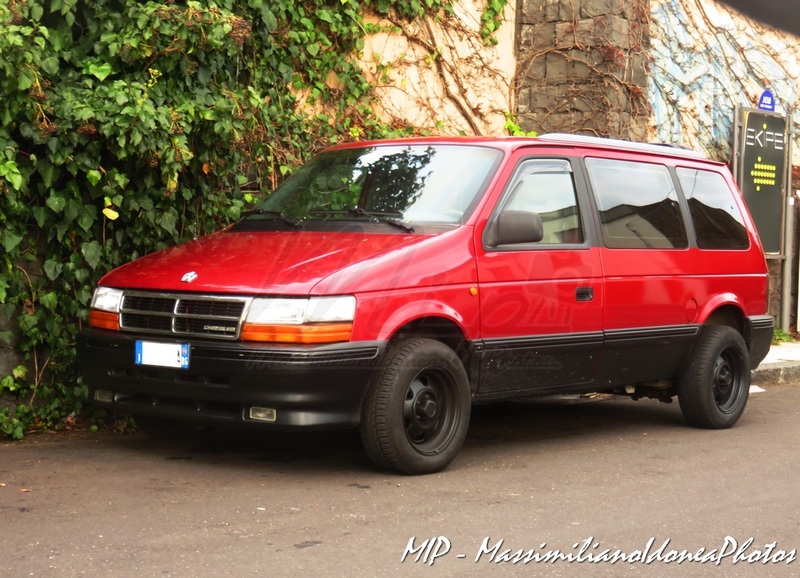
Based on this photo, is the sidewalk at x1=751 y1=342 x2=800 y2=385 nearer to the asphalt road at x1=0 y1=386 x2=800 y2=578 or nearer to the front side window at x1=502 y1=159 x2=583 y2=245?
the asphalt road at x1=0 y1=386 x2=800 y2=578

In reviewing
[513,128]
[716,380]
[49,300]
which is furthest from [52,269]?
[513,128]

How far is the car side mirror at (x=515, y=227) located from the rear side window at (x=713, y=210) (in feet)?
6.58

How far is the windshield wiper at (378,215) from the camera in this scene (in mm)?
6484

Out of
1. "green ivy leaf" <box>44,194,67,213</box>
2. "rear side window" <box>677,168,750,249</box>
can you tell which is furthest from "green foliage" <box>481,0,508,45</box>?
"green ivy leaf" <box>44,194,67,213</box>

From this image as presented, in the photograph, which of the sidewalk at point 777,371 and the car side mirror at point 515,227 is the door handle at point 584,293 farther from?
the sidewalk at point 777,371

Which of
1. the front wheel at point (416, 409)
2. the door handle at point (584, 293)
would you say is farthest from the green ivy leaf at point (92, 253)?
the door handle at point (584, 293)

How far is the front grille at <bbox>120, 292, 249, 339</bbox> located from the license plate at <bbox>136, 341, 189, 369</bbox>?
0.24 feet

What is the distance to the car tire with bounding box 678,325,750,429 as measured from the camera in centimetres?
801

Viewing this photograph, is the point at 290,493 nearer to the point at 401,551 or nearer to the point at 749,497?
the point at 401,551

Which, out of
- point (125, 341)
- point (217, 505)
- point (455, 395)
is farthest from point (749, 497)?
point (125, 341)

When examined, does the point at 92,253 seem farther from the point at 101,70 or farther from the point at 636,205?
the point at 636,205

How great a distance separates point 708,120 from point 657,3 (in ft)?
5.79

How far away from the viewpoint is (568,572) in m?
4.46

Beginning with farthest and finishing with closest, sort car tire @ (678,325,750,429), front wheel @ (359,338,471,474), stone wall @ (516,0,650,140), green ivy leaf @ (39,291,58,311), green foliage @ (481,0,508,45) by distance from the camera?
1. stone wall @ (516,0,650,140)
2. green foliage @ (481,0,508,45)
3. car tire @ (678,325,750,429)
4. green ivy leaf @ (39,291,58,311)
5. front wheel @ (359,338,471,474)
